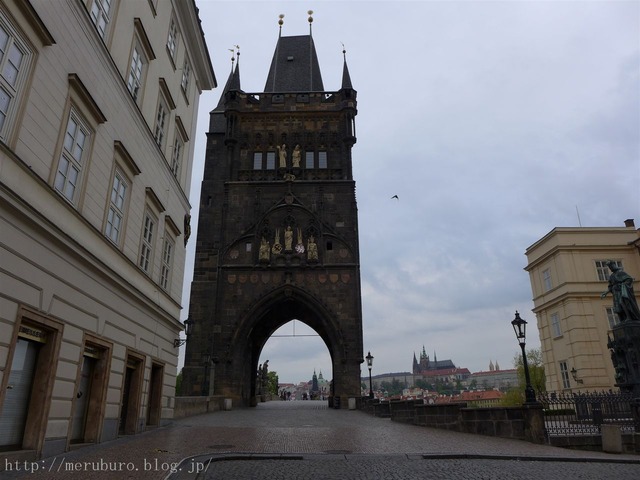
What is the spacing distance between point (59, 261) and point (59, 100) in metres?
2.69

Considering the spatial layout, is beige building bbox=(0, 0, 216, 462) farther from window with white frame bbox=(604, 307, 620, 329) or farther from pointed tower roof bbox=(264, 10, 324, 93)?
window with white frame bbox=(604, 307, 620, 329)

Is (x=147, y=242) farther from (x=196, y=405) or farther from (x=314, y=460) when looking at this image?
(x=196, y=405)

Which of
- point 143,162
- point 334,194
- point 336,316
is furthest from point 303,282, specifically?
point 143,162

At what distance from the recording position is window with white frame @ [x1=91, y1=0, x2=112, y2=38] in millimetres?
9234

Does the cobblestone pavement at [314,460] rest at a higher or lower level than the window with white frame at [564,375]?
lower

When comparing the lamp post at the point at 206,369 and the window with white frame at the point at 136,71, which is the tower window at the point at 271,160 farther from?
the window with white frame at the point at 136,71

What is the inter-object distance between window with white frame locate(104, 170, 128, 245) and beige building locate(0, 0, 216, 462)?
3cm

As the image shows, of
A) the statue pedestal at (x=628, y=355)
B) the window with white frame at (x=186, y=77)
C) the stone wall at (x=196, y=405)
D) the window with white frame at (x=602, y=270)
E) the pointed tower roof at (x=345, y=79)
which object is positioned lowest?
the stone wall at (x=196, y=405)

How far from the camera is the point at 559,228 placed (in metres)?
31.6

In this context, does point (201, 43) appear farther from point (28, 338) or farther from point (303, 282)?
point (303, 282)

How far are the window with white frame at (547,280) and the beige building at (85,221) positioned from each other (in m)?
27.5

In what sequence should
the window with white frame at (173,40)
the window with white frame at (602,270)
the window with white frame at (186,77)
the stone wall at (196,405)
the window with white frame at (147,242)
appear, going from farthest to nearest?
the window with white frame at (602,270) < the stone wall at (196,405) < the window with white frame at (186,77) < the window with white frame at (173,40) < the window with white frame at (147,242)

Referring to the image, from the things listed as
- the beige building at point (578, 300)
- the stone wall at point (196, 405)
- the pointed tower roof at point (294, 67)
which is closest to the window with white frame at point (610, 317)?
the beige building at point (578, 300)

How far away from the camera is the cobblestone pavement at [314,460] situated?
6.64 meters
